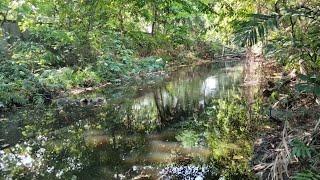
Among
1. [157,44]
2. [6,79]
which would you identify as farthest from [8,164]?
[157,44]

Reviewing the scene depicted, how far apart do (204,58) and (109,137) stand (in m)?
18.9

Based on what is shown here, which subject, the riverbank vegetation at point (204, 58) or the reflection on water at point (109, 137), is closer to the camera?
the riverbank vegetation at point (204, 58)

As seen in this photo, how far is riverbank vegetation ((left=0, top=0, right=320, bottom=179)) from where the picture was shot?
408cm

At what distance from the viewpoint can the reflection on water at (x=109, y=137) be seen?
18.1ft

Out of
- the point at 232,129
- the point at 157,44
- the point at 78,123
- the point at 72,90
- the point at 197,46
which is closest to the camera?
the point at 232,129

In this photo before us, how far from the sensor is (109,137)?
7.07 m

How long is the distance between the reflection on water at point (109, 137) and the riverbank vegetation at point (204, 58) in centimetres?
27

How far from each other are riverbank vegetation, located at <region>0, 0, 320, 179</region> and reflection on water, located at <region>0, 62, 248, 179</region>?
266mm

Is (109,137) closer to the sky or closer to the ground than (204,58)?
closer to the sky

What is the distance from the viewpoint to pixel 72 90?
13438 millimetres

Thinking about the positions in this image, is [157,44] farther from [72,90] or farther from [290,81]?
[290,81]

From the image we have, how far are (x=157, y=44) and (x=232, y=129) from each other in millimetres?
15192

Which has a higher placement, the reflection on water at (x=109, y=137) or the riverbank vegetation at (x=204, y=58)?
the riverbank vegetation at (x=204, y=58)

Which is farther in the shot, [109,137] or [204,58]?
[204,58]
